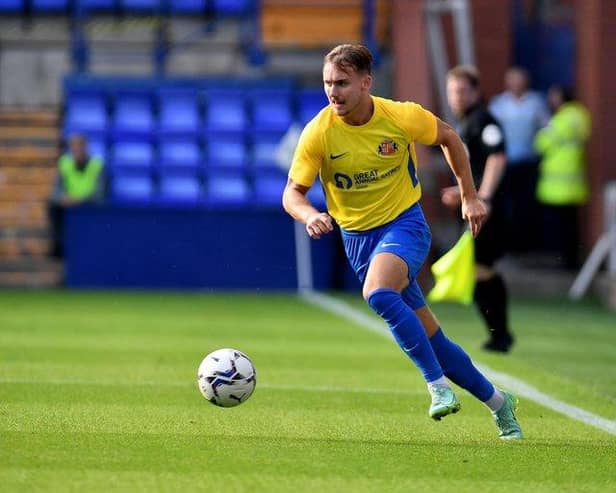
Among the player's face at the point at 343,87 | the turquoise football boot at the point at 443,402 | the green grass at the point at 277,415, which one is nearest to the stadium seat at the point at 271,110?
the green grass at the point at 277,415

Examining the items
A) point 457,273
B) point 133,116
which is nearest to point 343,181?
point 457,273

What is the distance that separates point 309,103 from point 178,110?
1929 mm

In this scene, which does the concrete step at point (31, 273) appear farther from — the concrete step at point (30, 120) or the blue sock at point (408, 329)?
the blue sock at point (408, 329)

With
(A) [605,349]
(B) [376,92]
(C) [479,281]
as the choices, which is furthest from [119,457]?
(B) [376,92]

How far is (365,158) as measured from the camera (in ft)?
25.1

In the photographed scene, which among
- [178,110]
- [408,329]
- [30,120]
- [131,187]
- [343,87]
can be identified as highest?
[343,87]

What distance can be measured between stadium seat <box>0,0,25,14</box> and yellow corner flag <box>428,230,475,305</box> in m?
13.3

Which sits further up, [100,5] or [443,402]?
[100,5]

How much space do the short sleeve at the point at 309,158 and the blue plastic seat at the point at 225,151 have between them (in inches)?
585

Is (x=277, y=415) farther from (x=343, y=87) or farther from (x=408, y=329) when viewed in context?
(x=343, y=87)

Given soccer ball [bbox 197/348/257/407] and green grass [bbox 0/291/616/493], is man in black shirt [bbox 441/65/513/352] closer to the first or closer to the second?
green grass [bbox 0/291/616/493]

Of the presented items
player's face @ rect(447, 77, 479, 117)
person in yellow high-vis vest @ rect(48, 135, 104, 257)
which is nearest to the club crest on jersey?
player's face @ rect(447, 77, 479, 117)

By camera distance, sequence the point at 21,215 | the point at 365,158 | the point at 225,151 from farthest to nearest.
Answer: the point at 225,151
the point at 21,215
the point at 365,158

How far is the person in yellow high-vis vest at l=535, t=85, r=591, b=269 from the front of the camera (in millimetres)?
20625
